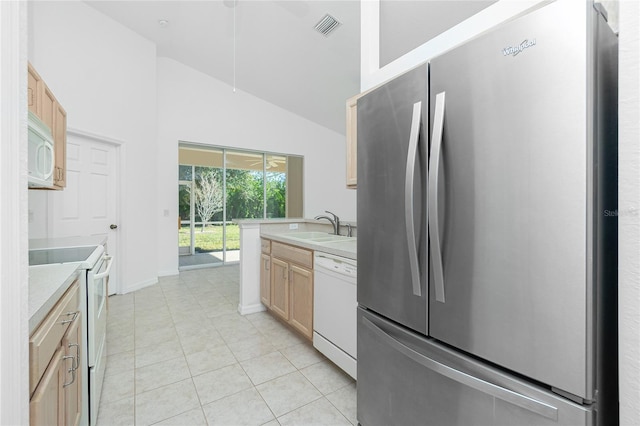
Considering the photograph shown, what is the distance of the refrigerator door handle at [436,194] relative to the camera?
100 cm

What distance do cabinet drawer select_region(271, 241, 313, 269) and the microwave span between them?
173 centimetres

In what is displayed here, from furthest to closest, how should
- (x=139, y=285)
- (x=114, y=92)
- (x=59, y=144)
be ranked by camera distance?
1. (x=139, y=285)
2. (x=114, y=92)
3. (x=59, y=144)

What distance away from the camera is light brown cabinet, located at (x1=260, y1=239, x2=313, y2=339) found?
2.39m

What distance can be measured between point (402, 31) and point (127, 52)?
3638 mm

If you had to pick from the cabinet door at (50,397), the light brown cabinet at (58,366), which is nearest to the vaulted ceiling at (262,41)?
the light brown cabinet at (58,366)

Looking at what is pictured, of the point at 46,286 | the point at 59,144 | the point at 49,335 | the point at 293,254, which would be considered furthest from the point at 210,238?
the point at 49,335

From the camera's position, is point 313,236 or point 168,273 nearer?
point 313,236

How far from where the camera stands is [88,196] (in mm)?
3729

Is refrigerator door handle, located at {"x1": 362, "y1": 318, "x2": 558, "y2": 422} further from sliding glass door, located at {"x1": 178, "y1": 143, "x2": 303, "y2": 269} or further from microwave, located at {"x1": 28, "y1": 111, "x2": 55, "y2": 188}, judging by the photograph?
sliding glass door, located at {"x1": 178, "y1": 143, "x2": 303, "y2": 269}

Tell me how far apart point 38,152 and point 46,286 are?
1.10 m

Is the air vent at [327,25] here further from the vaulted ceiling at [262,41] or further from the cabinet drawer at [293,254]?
the cabinet drawer at [293,254]

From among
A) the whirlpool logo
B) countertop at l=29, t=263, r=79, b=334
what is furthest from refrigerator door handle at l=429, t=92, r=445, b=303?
countertop at l=29, t=263, r=79, b=334

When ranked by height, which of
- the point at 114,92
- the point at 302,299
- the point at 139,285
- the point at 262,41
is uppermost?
the point at 262,41

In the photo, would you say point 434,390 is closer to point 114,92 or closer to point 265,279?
point 265,279
